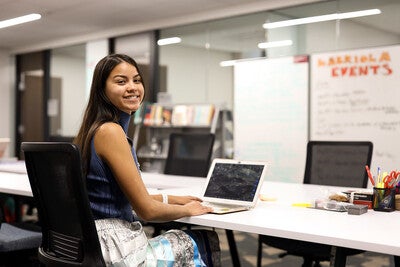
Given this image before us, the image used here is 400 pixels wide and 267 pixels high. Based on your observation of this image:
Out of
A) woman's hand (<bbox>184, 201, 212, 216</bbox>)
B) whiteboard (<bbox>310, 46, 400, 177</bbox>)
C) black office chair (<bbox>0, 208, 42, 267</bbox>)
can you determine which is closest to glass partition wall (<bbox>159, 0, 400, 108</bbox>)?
whiteboard (<bbox>310, 46, 400, 177</bbox>)

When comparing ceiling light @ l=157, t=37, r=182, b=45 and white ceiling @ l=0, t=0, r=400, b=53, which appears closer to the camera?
white ceiling @ l=0, t=0, r=400, b=53

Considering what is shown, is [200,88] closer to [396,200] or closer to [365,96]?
[365,96]

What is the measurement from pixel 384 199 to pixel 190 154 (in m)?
1.93

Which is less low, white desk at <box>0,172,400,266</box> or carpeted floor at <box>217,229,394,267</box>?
white desk at <box>0,172,400,266</box>

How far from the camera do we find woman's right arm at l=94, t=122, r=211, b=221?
162 cm

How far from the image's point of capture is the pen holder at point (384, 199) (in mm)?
1882

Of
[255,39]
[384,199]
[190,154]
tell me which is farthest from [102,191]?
[255,39]

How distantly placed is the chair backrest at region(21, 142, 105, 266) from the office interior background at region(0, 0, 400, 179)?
9.86 feet

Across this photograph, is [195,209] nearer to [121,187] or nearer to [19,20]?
[121,187]

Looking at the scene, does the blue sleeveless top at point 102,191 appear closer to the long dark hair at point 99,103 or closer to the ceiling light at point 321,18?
the long dark hair at point 99,103

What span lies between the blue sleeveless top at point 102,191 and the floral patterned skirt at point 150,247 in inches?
1.7

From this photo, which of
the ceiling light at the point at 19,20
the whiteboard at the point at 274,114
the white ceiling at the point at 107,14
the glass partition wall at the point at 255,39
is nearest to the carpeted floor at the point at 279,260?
the whiteboard at the point at 274,114

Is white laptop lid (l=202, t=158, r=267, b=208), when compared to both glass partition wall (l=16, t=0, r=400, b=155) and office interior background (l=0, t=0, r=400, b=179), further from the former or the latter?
office interior background (l=0, t=0, r=400, b=179)

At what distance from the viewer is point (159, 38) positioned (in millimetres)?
6906
